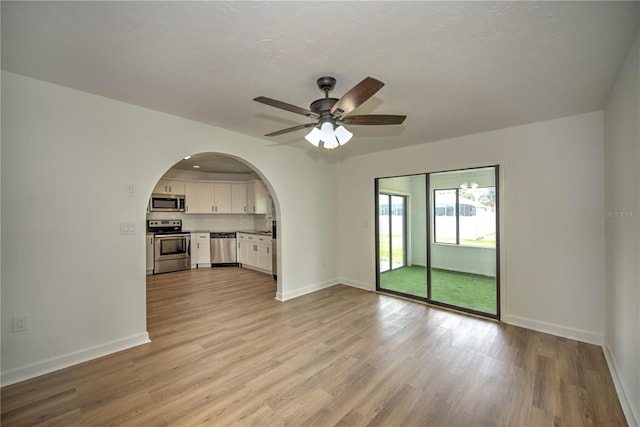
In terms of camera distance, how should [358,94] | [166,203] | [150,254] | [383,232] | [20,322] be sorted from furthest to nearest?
[166,203] → [150,254] → [383,232] → [20,322] → [358,94]

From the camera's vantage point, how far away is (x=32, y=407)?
1.95 metres

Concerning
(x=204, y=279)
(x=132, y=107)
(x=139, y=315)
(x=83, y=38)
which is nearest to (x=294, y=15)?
(x=83, y=38)

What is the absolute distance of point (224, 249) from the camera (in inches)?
279

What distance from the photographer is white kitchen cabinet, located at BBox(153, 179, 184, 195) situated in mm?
6518

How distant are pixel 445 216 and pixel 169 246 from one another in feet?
19.8

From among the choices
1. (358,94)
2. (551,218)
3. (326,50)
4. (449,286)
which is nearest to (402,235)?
(449,286)

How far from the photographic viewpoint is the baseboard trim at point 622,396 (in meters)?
1.75

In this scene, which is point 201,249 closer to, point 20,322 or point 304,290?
point 304,290

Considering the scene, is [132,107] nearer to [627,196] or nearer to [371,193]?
[371,193]

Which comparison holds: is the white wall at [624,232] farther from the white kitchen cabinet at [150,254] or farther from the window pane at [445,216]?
the white kitchen cabinet at [150,254]

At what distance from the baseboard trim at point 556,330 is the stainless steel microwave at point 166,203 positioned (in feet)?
22.9

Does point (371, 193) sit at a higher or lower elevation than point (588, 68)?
lower

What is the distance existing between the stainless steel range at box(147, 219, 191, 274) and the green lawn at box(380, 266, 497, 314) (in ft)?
15.8

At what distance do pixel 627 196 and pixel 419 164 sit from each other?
2479mm
